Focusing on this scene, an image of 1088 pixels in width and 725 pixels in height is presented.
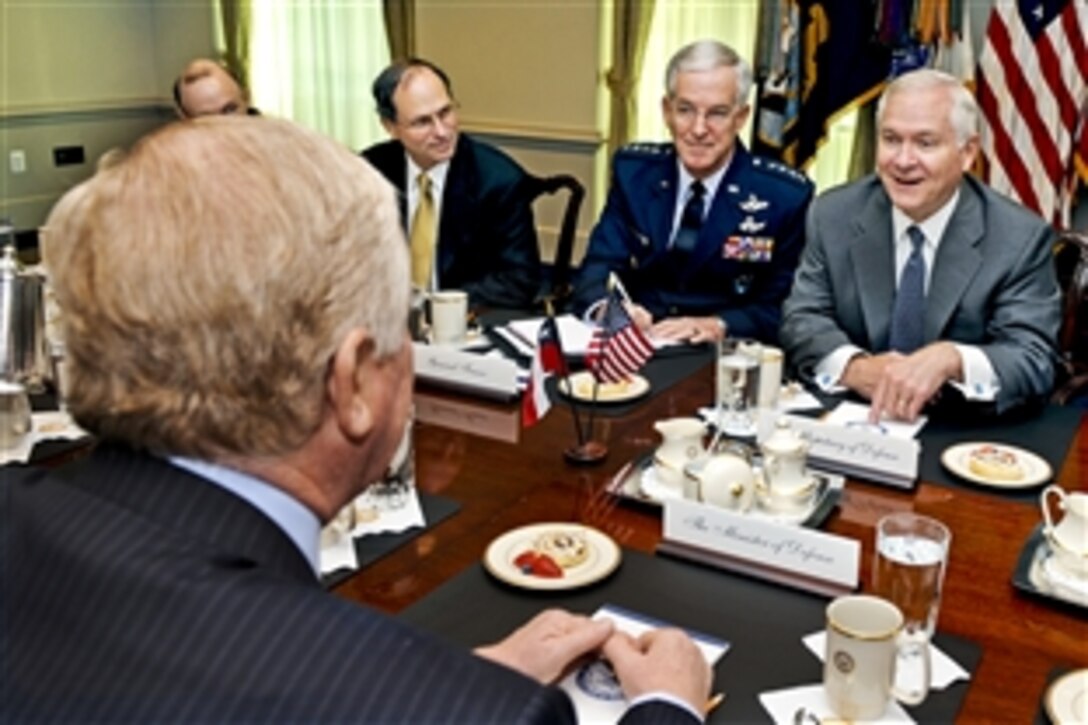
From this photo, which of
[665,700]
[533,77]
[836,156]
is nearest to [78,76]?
[533,77]

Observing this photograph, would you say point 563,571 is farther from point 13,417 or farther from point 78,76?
point 78,76

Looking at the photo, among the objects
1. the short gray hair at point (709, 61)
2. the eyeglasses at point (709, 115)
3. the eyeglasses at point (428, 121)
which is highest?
the short gray hair at point (709, 61)

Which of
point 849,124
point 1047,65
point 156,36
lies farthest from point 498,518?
point 156,36

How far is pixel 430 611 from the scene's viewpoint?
4.24 feet

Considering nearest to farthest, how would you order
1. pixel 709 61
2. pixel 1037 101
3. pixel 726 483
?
pixel 726 483 → pixel 709 61 → pixel 1037 101

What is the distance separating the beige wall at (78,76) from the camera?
5613mm

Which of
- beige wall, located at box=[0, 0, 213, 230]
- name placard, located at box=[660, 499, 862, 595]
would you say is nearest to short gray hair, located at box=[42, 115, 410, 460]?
name placard, located at box=[660, 499, 862, 595]

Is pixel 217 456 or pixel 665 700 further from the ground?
pixel 217 456

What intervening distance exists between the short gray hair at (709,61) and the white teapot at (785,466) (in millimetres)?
1457

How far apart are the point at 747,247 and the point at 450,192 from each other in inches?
34.6

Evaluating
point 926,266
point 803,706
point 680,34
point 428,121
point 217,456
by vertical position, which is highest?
point 680,34

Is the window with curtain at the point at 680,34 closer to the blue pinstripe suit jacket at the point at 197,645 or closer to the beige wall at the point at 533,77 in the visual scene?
the beige wall at the point at 533,77

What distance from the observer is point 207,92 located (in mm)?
3613

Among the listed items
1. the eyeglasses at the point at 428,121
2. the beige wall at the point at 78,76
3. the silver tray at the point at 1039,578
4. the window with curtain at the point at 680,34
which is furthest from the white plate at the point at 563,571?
the beige wall at the point at 78,76
